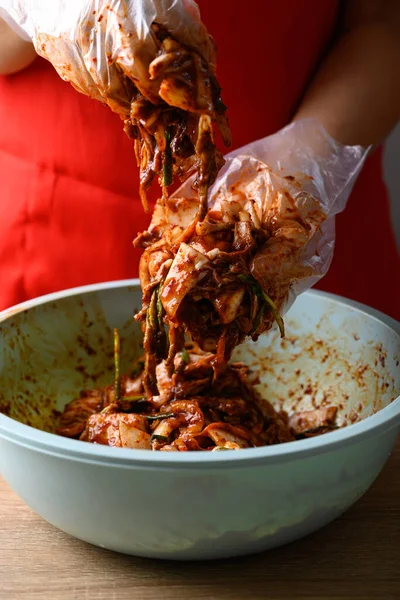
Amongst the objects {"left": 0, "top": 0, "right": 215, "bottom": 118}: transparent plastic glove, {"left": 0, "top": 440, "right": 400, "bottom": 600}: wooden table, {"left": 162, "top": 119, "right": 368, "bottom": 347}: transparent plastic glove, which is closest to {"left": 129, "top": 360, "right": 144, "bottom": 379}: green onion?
{"left": 162, "top": 119, "right": 368, "bottom": 347}: transparent plastic glove

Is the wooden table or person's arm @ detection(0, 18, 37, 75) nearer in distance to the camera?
the wooden table

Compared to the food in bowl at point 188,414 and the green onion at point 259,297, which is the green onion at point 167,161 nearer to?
the green onion at point 259,297

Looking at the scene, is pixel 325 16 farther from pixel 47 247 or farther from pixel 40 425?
pixel 40 425

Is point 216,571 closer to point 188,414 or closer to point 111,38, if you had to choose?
point 188,414

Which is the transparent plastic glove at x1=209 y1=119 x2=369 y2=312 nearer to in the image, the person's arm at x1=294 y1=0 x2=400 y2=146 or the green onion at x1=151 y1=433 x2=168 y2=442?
the person's arm at x1=294 y1=0 x2=400 y2=146

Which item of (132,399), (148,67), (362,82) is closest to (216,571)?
(132,399)

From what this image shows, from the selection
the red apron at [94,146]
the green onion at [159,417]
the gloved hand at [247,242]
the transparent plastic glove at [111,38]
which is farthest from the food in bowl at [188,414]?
the transparent plastic glove at [111,38]
